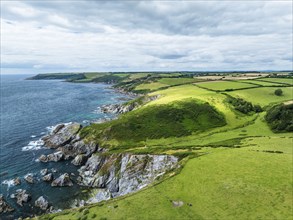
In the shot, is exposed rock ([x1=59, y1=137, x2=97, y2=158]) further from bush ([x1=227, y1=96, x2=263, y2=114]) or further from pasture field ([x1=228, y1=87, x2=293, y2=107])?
pasture field ([x1=228, y1=87, x2=293, y2=107])

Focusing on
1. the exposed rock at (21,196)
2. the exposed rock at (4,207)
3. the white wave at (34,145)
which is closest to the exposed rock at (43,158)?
the white wave at (34,145)

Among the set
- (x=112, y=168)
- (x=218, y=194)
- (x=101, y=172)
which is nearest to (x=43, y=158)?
→ (x=101, y=172)

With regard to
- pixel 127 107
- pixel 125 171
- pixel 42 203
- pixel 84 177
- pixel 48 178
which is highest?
pixel 127 107

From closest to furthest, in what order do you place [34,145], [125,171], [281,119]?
[125,171] < [281,119] < [34,145]

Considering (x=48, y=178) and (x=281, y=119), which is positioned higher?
(x=281, y=119)

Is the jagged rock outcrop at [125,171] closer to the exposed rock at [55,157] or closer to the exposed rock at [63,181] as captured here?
the exposed rock at [63,181]

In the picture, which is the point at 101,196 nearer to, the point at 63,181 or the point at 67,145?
the point at 63,181

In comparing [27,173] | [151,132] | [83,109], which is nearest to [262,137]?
[151,132]
